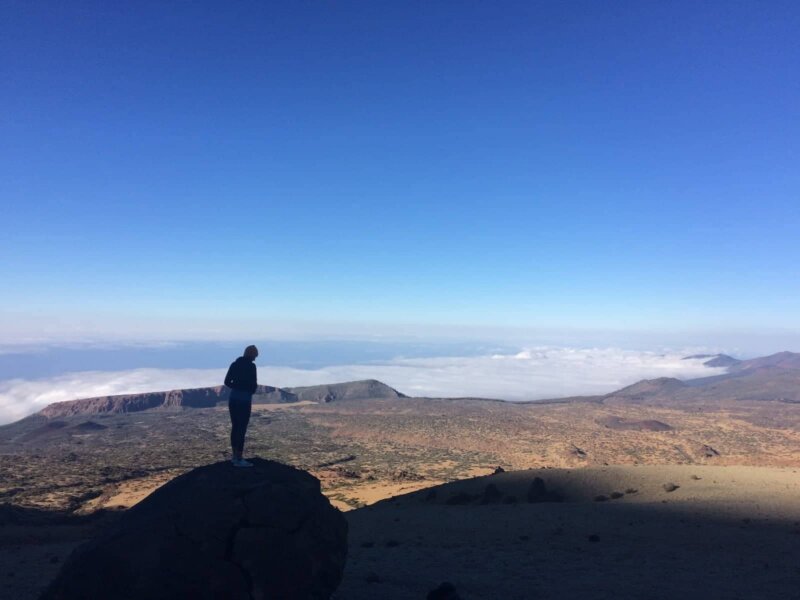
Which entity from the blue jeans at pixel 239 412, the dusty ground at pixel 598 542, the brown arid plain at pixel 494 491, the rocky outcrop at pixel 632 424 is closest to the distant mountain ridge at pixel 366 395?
the brown arid plain at pixel 494 491

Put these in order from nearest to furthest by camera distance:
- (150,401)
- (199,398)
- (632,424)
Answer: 1. (632,424)
2. (150,401)
3. (199,398)

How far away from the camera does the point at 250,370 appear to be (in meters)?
9.62

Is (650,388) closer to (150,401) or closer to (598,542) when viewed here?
(150,401)

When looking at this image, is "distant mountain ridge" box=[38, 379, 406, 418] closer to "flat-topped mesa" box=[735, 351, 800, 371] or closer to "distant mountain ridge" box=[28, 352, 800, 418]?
"distant mountain ridge" box=[28, 352, 800, 418]

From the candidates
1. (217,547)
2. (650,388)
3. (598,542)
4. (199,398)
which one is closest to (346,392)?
(199,398)

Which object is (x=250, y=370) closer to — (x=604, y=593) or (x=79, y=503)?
(x=604, y=593)

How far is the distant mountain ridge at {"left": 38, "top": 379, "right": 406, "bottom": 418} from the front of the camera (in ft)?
246

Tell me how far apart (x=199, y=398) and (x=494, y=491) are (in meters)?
73.0

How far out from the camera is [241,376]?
374 inches

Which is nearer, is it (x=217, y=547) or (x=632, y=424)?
(x=217, y=547)

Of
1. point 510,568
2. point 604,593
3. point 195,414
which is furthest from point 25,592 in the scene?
point 195,414

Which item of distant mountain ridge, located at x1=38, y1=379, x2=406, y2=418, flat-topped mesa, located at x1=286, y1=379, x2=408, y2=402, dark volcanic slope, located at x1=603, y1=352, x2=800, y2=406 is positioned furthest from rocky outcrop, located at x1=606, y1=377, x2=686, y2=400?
distant mountain ridge, located at x1=38, y1=379, x2=406, y2=418

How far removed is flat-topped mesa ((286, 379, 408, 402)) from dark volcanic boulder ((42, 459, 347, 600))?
79828mm

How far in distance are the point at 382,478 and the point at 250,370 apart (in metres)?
24.2
